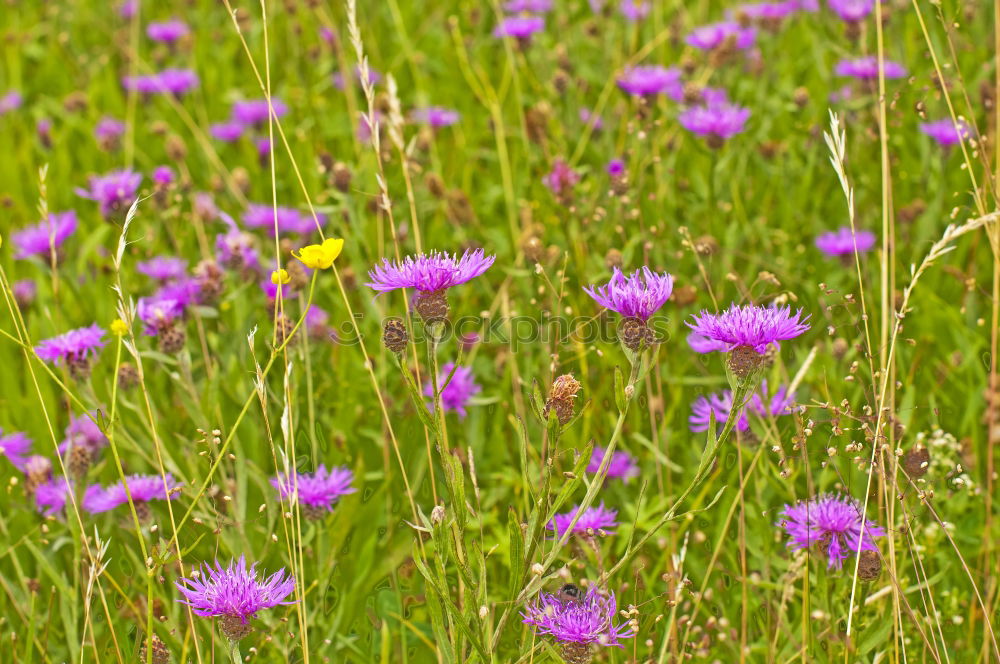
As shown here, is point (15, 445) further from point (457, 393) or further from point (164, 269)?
point (457, 393)

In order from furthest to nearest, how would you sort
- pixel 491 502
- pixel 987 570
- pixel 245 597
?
1. pixel 491 502
2. pixel 987 570
3. pixel 245 597

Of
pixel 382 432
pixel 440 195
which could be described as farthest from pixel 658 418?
pixel 440 195

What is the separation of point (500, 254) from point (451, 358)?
37 centimetres

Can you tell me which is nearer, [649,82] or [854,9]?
[649,82]

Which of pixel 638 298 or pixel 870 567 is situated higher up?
pixel 638 298

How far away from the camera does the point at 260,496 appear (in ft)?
5.87

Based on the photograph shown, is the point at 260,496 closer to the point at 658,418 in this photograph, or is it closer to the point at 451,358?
the point at 451,358

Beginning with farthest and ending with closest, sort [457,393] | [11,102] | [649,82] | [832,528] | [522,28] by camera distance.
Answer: [11,102] → [522,28] → [649,82] → [457,393] → [832,528]

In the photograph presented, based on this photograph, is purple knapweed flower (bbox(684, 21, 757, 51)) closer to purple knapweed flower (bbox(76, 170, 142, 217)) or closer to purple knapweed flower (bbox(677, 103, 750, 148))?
purple knapweed flower (bbox(677, 103, 750, 148))

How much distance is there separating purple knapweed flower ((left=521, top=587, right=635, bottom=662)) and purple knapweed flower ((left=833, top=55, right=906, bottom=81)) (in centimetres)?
176

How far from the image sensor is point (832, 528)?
55.5 inches

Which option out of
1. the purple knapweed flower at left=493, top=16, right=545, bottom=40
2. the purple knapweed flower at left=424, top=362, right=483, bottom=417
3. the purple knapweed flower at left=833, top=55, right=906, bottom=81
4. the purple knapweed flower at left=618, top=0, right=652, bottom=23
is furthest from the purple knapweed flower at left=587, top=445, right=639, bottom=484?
the purple knapweed flower at left=618, top=0, right=652, bottom=23

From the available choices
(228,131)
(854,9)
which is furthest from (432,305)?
(228,131)

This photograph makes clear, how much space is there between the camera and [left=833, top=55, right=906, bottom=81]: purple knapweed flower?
8.36 feet
